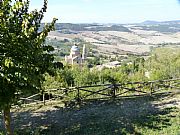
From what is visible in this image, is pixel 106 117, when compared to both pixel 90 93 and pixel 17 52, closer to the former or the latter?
pixel 90 93

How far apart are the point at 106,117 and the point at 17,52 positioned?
23.9ft

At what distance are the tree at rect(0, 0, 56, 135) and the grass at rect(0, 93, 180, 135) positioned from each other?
415 centimetres

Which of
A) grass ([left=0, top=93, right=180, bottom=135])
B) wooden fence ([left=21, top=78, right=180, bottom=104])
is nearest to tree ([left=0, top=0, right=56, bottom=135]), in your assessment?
grass ([left=0, top=93, right=180, bottom=135])

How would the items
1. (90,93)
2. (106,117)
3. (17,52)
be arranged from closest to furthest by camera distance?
1. (17,52)
2. (106,117)
3. (90,93)

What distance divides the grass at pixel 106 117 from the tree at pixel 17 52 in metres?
4.15

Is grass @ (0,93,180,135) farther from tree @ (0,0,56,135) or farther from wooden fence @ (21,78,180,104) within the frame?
tree @ (0,0,56,135)

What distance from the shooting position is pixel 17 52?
1006 cm

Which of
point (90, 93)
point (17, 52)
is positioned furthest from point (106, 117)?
point (17, 52)

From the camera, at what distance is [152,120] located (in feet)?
49.4

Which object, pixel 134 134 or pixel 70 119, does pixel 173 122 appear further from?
pixel 70 119

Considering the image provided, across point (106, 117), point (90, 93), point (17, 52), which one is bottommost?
point (106, 117)

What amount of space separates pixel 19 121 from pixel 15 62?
683cm

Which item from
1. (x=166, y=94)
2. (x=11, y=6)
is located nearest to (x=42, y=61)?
(x=11, y=6)

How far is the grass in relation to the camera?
14.2m
